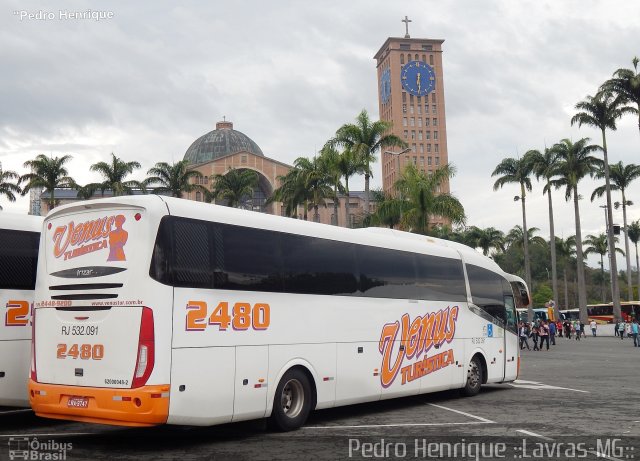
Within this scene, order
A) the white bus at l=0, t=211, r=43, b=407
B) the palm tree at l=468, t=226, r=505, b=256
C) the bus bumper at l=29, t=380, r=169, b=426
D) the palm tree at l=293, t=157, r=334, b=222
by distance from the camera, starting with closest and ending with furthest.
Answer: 1. the bus bumper at l=29, t=380, r=169, b=426
2. the white bus at l=0, t=211, r=43, b=407
3. the palm tree at l=293, t=157, r=334, b=222
4. the palm tree at l=468, t=226, r=505, b=256

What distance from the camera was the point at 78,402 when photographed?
8.88 meters

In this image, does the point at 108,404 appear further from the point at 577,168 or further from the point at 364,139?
the point at 577,168

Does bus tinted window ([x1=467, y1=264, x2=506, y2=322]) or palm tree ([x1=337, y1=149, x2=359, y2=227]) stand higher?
palm tree ([x1=337, y1=149, x2=359, y2=227])

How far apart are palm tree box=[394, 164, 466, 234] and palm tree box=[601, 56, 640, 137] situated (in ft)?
73.7

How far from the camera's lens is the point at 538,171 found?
6362 cm

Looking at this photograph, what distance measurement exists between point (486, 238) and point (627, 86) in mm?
39387

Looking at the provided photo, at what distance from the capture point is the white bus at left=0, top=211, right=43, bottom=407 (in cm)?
1055

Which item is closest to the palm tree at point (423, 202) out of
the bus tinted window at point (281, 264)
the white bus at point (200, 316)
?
the bus tinted window at point (281, 264)

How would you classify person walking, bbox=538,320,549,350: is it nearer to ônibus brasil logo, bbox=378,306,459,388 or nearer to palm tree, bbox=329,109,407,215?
palm tree, bbox=329,109,407,215

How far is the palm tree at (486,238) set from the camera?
9012 cm

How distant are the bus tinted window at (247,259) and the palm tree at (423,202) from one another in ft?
89.6

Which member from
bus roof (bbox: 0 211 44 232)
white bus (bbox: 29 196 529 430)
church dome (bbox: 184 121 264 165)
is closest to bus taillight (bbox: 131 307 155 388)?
white bus (bbox: 29 196 529 430)

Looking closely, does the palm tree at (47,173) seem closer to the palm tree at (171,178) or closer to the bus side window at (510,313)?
the palm tree at (171,178)

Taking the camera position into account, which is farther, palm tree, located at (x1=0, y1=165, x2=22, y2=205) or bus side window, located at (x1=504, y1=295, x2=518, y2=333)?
palm tree, located at (x1=0, y1=165, x2=22, y2=205)
